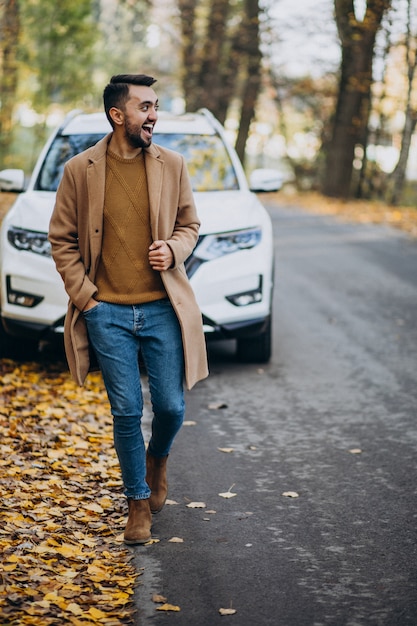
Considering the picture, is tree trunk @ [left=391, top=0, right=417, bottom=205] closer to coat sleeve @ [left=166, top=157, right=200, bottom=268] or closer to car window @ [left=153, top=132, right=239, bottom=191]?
car window @ [left=153, top=132, right=239, bottom=191]

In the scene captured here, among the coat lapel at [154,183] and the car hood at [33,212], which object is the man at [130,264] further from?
the car hood at [33,212]

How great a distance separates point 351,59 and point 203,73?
5.94 metres

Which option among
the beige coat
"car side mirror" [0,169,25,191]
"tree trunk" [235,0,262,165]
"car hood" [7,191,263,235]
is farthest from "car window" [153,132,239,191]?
"tree trunk" [235,0,262,165]

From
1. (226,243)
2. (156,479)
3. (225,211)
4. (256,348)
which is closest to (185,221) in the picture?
(156,479)

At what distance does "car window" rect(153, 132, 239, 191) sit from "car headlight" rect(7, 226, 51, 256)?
1593mm

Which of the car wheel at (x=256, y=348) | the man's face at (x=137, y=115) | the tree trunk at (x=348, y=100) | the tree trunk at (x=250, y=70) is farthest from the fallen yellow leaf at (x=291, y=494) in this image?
the tree trunk at (x=250, y=70)

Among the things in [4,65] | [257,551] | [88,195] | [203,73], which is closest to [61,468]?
[257,551]

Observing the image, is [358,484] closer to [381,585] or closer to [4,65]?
[381,585]

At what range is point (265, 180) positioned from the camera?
9.05m

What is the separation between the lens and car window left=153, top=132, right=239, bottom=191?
29.9 feet

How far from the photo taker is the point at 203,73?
34375 millimetres

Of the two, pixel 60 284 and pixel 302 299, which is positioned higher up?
pixel 60 284

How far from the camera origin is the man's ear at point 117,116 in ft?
15.6

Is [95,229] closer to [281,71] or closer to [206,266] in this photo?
[206,266]
